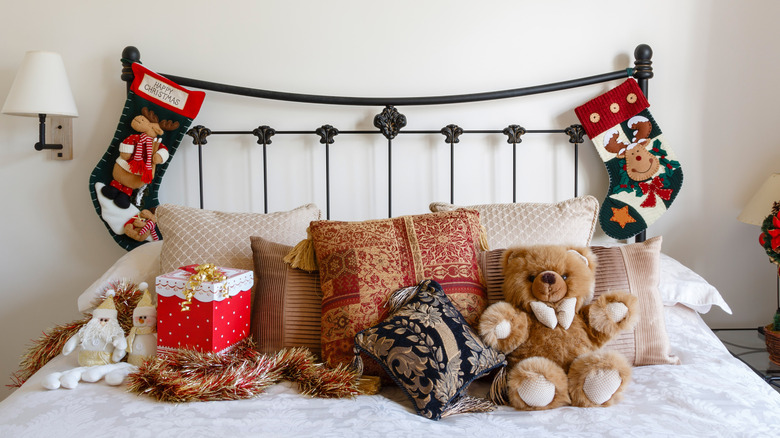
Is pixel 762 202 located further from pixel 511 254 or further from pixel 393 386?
pixel 393 386

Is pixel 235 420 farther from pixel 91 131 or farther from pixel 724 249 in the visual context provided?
pixel 724 249

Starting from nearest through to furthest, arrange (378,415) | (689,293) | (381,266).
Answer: (378,415), (381,266), (689,293)

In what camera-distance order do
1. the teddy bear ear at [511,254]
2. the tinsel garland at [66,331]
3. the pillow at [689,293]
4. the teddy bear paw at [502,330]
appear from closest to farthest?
the teddy bear paw at [502,330] < the teddy bear ear at [511,254] < the tinsel garland at [66,331] < the pillow at [689,293]

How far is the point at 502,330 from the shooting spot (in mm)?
1303

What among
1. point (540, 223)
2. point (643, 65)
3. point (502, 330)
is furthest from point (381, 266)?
point (643, 65)

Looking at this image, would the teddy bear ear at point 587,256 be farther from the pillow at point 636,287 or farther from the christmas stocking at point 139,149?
the christmas stocking at point 139,149

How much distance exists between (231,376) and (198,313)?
0.19 metres

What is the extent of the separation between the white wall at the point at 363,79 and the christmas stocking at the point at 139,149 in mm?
108

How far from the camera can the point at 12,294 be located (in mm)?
2162

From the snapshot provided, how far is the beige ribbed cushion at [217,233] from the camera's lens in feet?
5.25

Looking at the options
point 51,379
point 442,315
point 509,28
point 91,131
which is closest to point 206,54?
point 91,131

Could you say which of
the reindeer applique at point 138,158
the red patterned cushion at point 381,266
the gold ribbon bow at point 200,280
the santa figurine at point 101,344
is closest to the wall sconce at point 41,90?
the reindeer applique at point 138,158

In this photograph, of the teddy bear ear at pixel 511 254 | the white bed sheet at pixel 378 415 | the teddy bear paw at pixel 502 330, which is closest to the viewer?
the white bed sheet at pixel 378 415

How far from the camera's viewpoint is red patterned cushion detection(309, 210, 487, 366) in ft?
4.45
